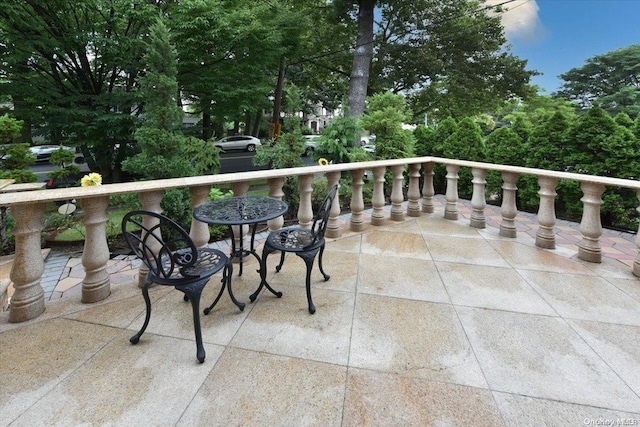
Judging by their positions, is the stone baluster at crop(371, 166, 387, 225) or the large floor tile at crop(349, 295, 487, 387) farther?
the stone baluster at crop(371, 166, 387, 225)

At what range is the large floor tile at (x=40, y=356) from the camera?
1407 millimetres

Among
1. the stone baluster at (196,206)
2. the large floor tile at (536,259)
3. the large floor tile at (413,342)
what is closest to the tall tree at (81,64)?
the stone baluster at (196,206)

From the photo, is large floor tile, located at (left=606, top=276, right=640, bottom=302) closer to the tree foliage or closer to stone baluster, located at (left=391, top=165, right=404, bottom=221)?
stone baluster, located at (left=391, top=165, right=404, bottom=221)

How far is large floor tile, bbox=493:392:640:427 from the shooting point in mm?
1309

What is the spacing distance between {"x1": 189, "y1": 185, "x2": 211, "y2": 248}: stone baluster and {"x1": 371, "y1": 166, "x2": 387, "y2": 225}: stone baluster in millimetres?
2142

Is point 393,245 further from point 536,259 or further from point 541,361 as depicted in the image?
point 541,361

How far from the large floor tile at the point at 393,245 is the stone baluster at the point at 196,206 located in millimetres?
1602

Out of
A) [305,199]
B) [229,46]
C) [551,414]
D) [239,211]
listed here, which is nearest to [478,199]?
[305,199]

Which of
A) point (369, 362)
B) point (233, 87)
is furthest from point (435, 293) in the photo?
point (233, 87)

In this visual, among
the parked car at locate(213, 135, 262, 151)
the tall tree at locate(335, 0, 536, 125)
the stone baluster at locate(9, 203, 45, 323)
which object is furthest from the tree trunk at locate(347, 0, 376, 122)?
the parked car at locate(213, 135, 262, 151)

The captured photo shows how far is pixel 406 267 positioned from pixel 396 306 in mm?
741

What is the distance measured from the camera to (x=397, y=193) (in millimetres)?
4309

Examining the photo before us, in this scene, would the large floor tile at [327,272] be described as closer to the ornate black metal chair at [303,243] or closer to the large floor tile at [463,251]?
the ornate black metal chair at [303,243]

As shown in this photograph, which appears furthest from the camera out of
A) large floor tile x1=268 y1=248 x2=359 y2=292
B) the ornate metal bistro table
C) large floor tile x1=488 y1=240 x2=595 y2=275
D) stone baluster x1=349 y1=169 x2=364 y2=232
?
stone baluster x1=349 y1=169 x2=364 y2=232
